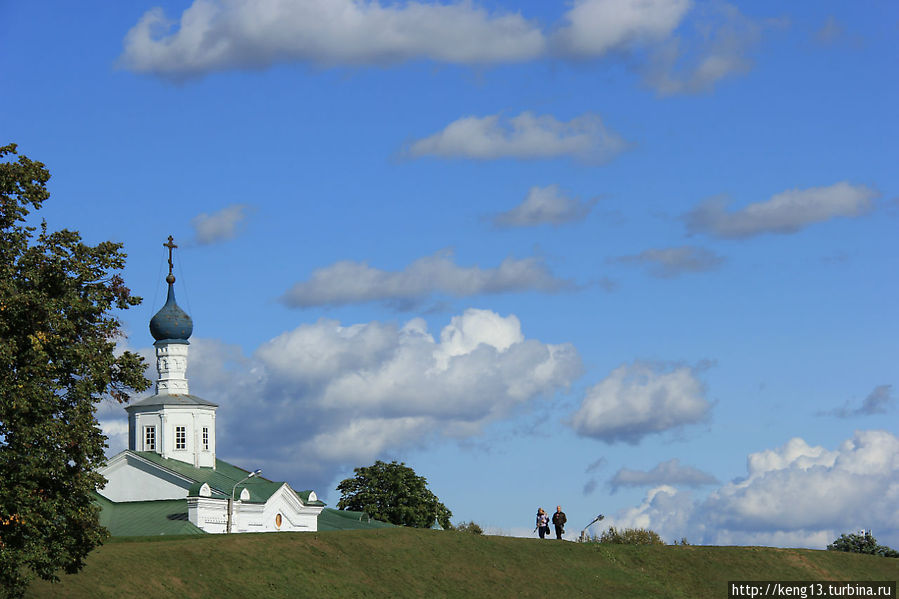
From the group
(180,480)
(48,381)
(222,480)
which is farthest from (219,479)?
(48,381)

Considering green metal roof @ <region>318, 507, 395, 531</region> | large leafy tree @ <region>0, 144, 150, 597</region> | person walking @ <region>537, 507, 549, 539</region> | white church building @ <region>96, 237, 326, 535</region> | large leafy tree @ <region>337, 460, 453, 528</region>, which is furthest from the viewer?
large leafy tree @ <region>337, 460, 453, 528</region>

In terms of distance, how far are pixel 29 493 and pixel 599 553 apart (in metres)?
38.3

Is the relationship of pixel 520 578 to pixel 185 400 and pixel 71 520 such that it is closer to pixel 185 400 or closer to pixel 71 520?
pixel 71 520

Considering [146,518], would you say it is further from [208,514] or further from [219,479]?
[219,479]

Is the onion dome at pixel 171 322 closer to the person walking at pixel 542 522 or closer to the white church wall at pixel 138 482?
the white church wall at pixel 138 482

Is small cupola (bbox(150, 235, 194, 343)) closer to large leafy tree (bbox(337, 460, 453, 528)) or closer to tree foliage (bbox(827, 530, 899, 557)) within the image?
large leafy tree (bbox(337, 460, 453, 528))

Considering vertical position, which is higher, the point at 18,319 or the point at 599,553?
the point at 18,319

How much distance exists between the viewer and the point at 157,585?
169 feet

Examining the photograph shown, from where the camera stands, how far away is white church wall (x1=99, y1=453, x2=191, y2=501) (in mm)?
91500

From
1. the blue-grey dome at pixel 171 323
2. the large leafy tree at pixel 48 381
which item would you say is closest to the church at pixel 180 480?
the blue-grey dome at pixel 171 323

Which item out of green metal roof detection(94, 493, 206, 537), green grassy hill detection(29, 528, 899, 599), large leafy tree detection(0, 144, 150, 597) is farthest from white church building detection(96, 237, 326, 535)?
large leafy tree detection(0, 144, 150, 597)

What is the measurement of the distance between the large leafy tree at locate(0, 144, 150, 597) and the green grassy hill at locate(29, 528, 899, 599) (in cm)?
817

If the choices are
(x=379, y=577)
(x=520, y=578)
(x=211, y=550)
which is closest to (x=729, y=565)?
(x=520, y=578)

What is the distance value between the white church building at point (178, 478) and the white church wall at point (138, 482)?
0.07 m
